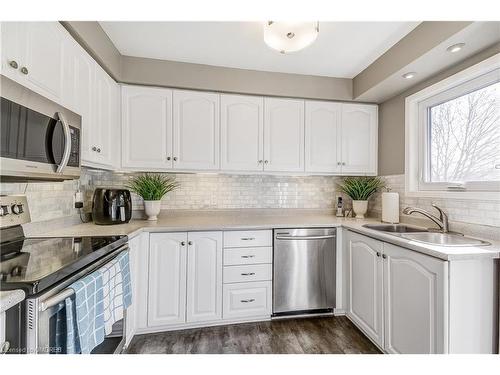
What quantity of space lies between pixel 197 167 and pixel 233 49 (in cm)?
110

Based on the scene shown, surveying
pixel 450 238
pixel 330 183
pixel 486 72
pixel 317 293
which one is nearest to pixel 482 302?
pixel 450 238

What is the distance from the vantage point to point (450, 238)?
5.60ft

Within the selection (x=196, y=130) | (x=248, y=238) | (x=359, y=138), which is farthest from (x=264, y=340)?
(x=359, y=138)

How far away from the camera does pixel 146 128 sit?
2.27 metres

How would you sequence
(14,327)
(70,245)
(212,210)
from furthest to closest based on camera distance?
(212,210), (70,245), (14,327)

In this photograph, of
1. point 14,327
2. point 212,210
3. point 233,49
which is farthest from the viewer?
point 212,210

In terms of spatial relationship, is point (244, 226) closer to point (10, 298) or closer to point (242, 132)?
point (242, 132)

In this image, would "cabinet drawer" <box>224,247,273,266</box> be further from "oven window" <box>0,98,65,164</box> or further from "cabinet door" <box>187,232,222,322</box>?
"oven window" <box>0,98,65,164</box>

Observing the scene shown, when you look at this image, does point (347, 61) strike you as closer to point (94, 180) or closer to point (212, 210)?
point (212, 210)

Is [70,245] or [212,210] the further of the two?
[212,210]

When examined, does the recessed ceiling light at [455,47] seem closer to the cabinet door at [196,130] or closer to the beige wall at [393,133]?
the beige wall at [393,133]

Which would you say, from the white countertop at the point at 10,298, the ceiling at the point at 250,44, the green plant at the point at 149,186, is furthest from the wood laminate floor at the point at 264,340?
the ceiling at the point at 250,44

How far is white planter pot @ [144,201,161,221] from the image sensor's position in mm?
2303
